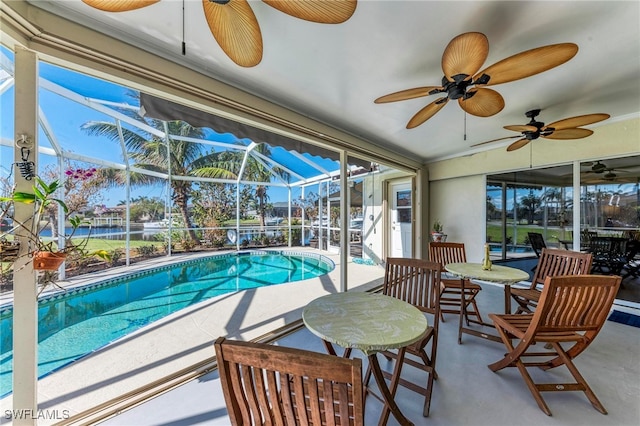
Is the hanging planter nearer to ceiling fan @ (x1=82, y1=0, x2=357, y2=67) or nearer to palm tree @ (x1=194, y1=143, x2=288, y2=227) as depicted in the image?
ceiling fan @ (x1=82, y1=0, x2=357, y2=67)

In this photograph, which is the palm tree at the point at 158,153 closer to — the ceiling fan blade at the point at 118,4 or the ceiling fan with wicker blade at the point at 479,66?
the ceiling fan blade at the point at 118,4

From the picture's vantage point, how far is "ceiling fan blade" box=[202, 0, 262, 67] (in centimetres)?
127

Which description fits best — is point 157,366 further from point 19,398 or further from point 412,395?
point 412,395

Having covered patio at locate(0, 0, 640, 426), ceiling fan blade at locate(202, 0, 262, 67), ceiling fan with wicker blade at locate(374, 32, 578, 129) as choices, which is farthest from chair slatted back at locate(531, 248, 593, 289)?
ceiling fan blade at locate(202, 0, 262, 67)

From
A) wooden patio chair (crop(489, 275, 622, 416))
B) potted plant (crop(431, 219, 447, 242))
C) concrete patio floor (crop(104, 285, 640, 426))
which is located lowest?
concrete patio floor (crop(104, 285, 640, 426))

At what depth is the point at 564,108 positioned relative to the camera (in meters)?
3.12

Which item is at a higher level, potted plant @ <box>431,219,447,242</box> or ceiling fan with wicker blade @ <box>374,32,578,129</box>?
ceiling fan with wicker blade @ <box>374,32,578,129</box>

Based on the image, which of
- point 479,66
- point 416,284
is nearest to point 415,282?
point 416,284

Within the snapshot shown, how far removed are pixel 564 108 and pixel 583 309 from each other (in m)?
2.67

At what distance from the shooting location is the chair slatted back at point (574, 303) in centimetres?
176

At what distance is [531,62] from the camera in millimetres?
1592

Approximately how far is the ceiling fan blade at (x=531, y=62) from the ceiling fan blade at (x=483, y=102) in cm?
20

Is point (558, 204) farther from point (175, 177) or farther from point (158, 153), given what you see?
point (158, 153)

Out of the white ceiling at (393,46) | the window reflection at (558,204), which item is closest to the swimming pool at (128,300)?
the white ceiling at (393,46)
